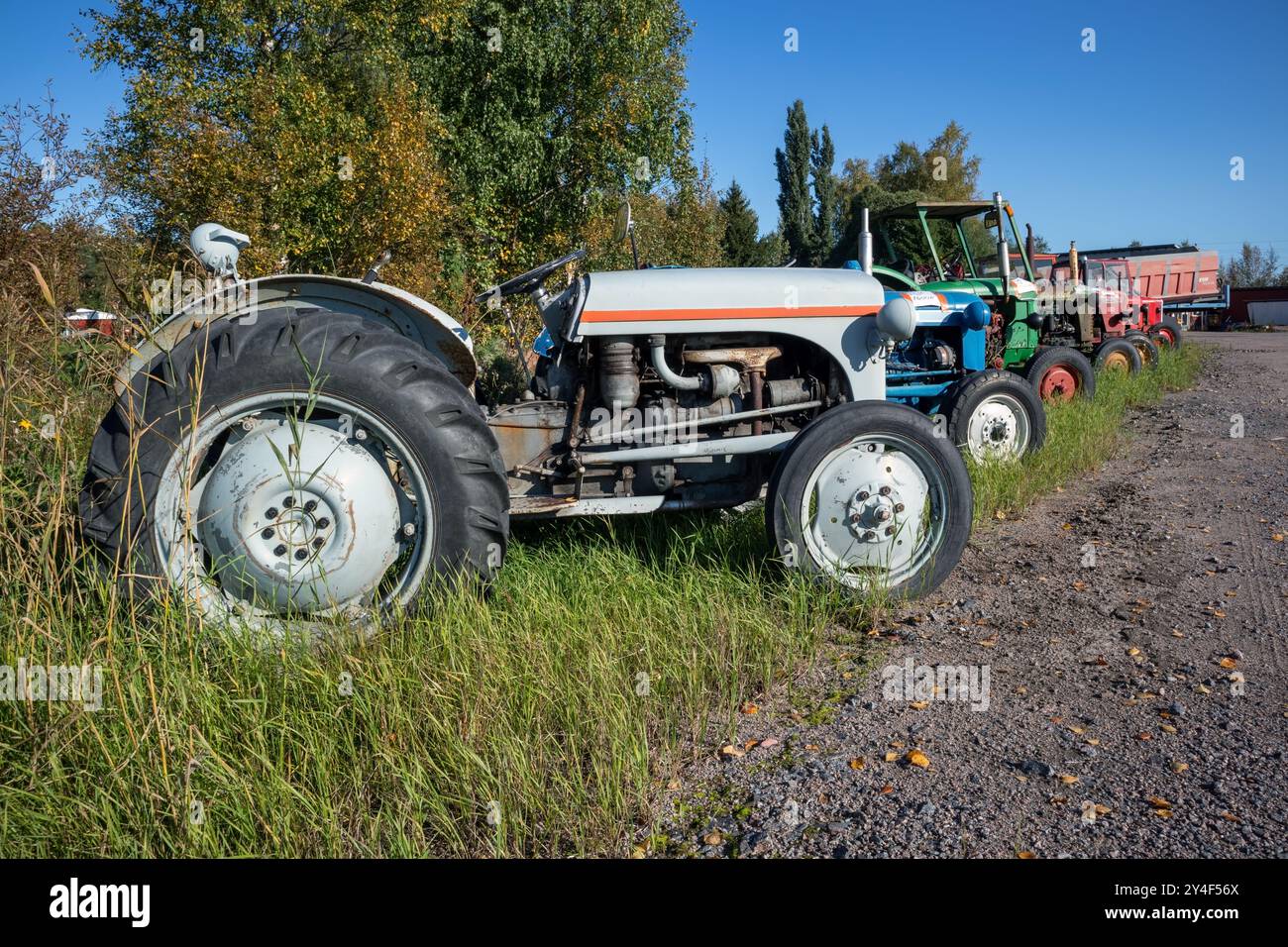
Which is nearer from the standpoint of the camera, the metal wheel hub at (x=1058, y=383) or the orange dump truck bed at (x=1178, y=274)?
the metal wheel hub at (x=1058, y=383)

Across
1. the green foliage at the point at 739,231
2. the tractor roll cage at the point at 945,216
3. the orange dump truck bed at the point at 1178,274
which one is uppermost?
the green foliage at the point at 739,231

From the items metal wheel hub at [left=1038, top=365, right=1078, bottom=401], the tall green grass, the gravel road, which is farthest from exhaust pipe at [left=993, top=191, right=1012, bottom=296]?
the tall green grass

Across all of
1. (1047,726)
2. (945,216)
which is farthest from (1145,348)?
(1047,726)

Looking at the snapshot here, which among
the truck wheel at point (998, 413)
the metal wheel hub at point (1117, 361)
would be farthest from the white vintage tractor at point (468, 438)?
the metal wheel hub at point (1117, 361)

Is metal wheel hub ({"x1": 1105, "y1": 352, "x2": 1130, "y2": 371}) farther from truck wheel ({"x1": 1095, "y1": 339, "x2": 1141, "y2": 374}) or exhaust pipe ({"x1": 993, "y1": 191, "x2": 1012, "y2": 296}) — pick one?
exhaust pipe ({"x1": 993, "y1": 191, "x2": 1012, "y2": 296})

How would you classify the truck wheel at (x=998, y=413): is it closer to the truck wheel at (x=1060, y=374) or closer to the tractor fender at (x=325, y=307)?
the truck wheel at (x=1060, y=374)

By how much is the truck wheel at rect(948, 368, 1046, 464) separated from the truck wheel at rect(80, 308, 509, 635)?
5039 mm

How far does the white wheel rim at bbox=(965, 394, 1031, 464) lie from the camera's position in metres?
6.93

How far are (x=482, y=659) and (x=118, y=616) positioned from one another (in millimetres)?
1125

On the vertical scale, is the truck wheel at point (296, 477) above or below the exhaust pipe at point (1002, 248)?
below

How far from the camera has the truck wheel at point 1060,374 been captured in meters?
8.72

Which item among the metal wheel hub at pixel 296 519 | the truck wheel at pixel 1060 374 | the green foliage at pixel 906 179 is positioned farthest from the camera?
the green foliage at pixel 906 179

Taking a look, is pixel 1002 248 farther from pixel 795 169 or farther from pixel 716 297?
pixel 795 169

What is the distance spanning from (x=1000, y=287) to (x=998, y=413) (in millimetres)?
3783
